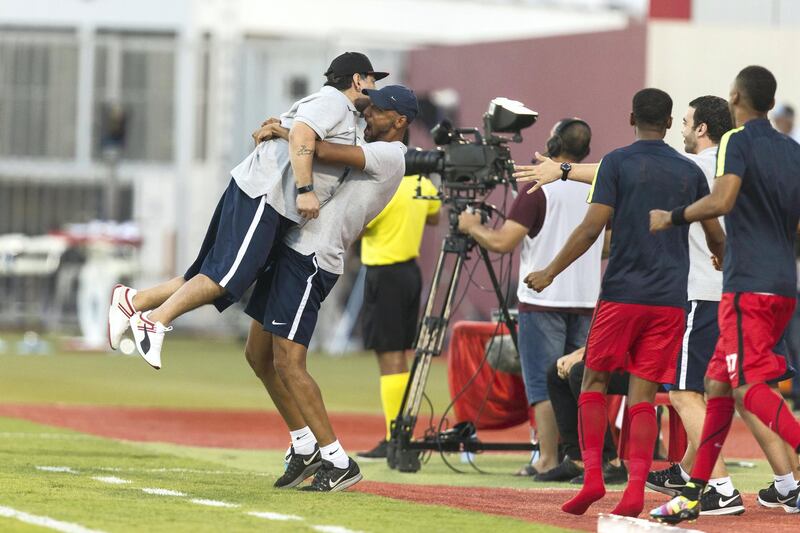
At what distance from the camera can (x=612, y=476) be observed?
10.4 meters

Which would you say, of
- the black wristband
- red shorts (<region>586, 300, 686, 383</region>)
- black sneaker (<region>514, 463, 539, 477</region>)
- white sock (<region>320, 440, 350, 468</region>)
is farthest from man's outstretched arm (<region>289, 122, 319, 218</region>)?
black sneaker (<region>514, 463, 539, 477</region>)

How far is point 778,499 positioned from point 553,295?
99.1 inches

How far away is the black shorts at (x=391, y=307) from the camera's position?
1235 cm

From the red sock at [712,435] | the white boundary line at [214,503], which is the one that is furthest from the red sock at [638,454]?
the white boundary line at [214,503]

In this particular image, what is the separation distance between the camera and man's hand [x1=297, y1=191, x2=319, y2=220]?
8.78 metres

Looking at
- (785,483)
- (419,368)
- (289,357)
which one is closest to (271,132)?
(289,357)

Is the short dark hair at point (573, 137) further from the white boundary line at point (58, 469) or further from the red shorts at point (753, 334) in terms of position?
the white boundary line at point (58, 469)

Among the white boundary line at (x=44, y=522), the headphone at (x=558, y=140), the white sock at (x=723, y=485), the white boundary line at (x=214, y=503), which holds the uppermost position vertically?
the headphone at (x=558, y=140)

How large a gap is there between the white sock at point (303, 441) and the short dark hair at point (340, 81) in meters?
1.86

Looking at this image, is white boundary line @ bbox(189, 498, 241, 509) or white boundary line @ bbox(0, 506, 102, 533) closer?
white boundary line @ bbox(0, 506, 102, 533)

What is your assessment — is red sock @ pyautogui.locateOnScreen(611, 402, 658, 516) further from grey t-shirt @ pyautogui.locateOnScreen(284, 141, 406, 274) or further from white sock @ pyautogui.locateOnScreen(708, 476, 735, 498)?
grey t-shirt @ pyautogui.locateOnScreen(284, 141, 406, 274)

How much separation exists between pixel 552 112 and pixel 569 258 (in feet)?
53.4

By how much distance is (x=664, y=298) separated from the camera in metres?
8.19

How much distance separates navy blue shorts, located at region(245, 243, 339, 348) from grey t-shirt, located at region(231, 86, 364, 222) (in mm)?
253
